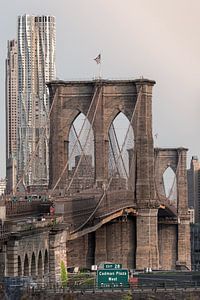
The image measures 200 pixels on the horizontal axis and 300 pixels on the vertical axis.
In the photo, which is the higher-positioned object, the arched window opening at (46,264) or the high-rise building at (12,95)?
the high-rise building at (12,95)

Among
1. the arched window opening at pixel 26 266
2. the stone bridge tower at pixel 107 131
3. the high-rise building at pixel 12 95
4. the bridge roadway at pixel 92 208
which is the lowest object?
the arched window opening at pixel 26 266

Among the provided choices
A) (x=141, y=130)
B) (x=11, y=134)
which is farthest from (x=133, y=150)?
(x=11, y=134)

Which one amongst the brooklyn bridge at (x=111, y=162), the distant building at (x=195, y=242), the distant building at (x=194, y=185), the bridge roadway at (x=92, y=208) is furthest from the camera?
the distant building at (x=194, y=185)

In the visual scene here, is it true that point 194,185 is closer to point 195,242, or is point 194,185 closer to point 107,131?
point 195,242

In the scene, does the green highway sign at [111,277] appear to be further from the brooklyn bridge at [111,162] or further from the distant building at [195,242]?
the distant building at [195,242]

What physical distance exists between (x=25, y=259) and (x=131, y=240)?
40081mm

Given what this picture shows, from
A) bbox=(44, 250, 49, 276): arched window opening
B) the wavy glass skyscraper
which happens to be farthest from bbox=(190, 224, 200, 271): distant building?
bbox=(44, 250, 49, 276): arched window opening

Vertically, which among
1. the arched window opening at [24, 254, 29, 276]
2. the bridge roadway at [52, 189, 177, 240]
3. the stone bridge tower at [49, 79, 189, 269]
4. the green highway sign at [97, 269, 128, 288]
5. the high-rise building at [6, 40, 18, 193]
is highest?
the high-rise building at [6, 40, 18, 193]

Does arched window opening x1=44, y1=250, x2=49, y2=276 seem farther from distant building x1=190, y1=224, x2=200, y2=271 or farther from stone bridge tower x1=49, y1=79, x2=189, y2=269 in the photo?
distant building x1=190, y1=224, x2=200, y2=271

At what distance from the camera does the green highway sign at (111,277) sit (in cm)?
3588

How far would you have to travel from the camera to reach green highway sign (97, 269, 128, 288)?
35875mm

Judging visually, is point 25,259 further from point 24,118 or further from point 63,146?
point 24,118

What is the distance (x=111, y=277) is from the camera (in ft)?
118

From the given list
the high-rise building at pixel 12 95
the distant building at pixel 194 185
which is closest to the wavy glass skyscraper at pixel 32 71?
the high-rise building at pixel 12 95
